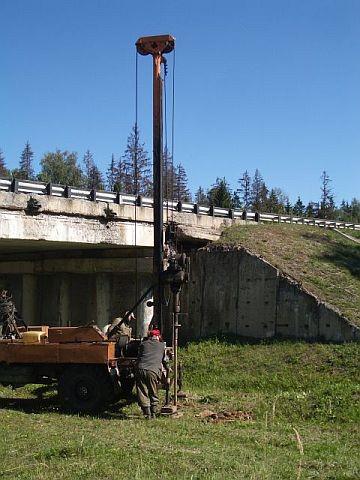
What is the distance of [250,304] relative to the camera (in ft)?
79.3

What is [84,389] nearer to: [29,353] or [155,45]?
[29,353]

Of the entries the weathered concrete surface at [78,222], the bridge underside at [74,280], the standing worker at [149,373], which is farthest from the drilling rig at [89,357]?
the bridge underside at [74,280]

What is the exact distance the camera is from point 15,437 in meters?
10.9

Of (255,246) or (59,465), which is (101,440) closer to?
(59,465)

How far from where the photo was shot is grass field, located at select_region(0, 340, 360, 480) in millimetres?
8641

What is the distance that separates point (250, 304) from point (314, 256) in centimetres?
435

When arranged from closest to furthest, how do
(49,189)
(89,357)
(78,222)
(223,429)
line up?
(223,429) → (89,357) → (49,189) → (78,222)

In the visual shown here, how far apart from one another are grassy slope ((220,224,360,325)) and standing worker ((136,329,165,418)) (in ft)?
30.2

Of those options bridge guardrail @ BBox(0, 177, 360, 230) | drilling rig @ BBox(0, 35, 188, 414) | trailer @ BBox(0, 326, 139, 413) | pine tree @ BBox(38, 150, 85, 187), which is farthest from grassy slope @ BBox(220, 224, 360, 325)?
pine tree @ BBox(38, 150, 85, 187)

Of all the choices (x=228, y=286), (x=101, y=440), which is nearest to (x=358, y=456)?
(x=101, y=440)

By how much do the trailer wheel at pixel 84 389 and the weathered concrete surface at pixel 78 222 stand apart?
23.2ft

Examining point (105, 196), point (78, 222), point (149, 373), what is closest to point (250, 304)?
point (105, 196)

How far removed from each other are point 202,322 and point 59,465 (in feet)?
55.5

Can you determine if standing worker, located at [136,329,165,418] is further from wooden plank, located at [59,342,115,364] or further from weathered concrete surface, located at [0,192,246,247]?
weathered concrete surface, located at [0,192,246,247]
